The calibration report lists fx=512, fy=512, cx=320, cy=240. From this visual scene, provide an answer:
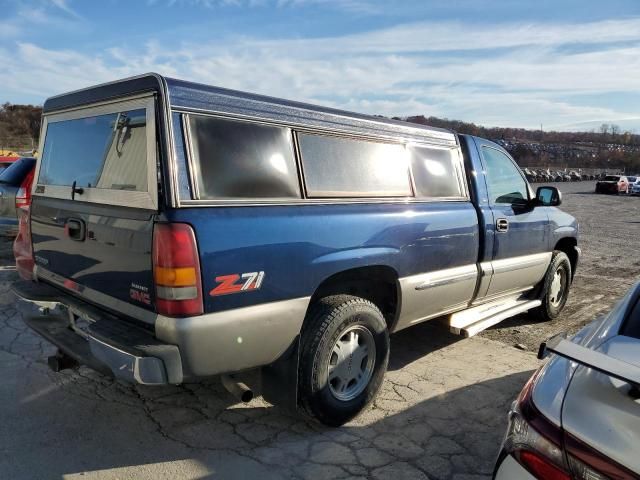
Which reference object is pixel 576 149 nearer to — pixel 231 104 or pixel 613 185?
pixel 613 185

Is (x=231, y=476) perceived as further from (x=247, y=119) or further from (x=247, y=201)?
(x=247, y=119)

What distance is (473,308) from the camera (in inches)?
185

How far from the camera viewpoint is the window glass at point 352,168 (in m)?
3.29

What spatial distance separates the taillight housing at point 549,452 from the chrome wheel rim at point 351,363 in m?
1.60

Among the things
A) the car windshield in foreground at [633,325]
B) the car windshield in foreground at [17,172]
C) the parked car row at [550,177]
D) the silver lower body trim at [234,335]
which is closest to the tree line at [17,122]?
the car windshield in foreground at [17,172]

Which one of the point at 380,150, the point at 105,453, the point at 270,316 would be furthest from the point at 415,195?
the point at 105,453

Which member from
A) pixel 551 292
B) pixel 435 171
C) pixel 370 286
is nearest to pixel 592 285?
pixel 551 292

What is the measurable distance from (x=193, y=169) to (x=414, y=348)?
3.03 meters

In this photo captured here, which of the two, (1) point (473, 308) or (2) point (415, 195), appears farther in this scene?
(1) point (473, 308)

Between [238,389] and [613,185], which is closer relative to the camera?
[238,389]

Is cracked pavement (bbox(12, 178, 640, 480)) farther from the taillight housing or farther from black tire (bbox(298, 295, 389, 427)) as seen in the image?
the taillight housing

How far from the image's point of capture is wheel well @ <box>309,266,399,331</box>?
3.34m

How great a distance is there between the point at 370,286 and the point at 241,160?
145 centimetres

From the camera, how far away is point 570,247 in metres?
6.12
